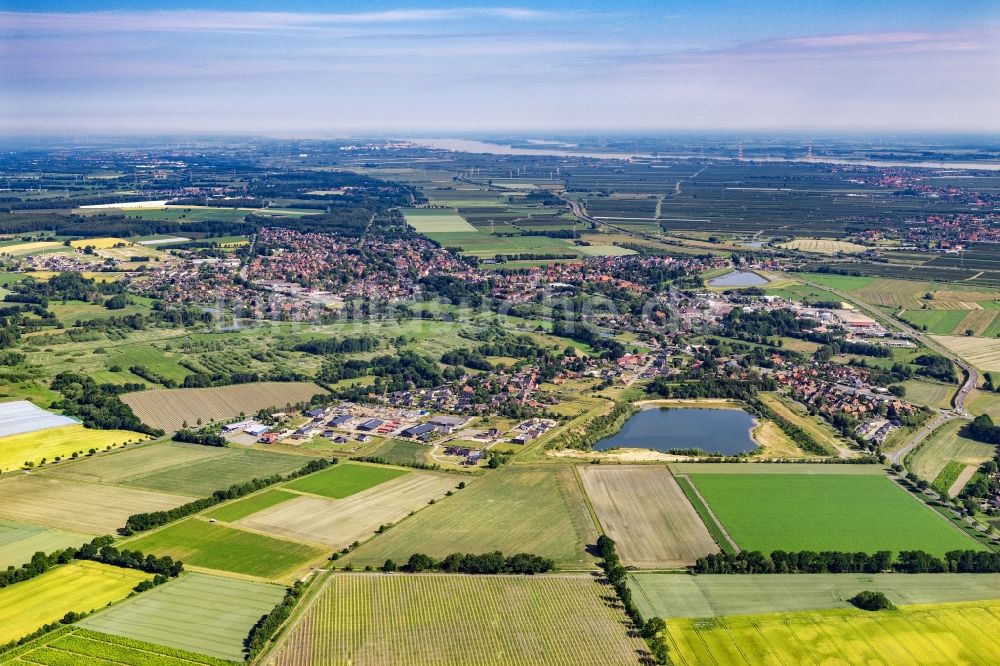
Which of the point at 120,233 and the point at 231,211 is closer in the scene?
the point at 120,233

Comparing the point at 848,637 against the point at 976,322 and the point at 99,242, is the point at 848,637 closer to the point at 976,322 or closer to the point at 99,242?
the point at 976,322

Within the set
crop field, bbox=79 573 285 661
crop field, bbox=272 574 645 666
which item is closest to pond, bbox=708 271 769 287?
crop field, bbox=272 574 645 666

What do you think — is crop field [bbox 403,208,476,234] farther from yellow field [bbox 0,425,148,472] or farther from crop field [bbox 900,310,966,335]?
yellow field [bbox 0,425,148,472]

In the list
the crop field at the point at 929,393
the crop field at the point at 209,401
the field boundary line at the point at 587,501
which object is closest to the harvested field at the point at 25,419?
the crop field at the point at 209,401

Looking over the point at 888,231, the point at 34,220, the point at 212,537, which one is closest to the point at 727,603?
the point at 212,537

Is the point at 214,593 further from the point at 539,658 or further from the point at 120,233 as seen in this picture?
the point at 120,233

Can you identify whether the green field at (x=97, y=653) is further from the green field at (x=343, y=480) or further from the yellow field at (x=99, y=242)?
the yellow field at (x=99, y=242)
